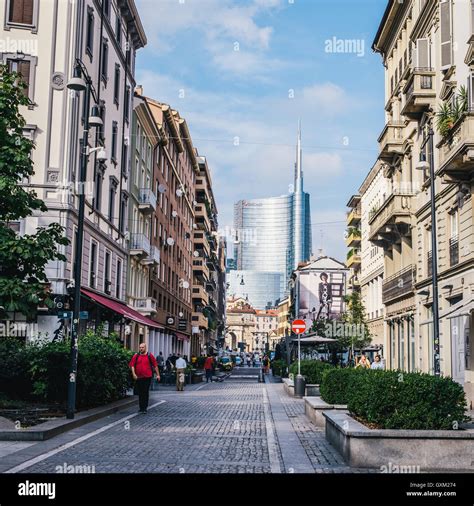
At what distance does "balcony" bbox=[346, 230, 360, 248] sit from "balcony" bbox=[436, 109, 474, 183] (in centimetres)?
4809

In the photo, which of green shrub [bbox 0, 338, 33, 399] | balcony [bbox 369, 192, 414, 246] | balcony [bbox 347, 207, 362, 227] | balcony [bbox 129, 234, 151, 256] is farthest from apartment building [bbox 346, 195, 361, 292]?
green shrub [bbox 0, 338, 33, 399]

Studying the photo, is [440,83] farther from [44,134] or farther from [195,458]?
[195,458]

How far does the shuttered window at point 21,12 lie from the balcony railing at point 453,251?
1841 cm

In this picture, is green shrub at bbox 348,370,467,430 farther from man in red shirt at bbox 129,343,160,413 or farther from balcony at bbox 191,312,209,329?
balcony at bbox 191,312,209,329

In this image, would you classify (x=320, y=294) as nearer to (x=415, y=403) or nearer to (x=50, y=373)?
(x=50, y=373)

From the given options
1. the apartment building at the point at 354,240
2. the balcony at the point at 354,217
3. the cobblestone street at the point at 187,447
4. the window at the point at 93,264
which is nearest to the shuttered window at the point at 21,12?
the window at the point at 93,264

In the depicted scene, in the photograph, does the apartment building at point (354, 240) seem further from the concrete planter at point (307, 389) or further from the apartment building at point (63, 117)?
the concrete planter at point (307, 389)

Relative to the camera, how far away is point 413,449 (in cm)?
938

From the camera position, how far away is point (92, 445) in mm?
11781

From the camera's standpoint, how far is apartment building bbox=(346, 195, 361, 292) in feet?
238

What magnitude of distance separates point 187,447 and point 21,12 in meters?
22.9

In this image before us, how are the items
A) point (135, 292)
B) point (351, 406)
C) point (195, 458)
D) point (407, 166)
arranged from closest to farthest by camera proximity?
point (195, 458) < point (351, 406) < point (407, 166) < point (135, 292)
